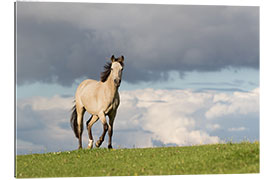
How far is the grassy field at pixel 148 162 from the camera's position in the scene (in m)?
10.3

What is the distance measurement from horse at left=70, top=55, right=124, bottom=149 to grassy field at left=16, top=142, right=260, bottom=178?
147 centimetres

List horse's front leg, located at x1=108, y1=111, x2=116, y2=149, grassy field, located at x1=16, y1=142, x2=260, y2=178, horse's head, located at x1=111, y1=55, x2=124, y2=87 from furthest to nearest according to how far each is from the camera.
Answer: horse's front leg, located at x1=108, y1=111, x2=116, y2=149 → horse's head, located at x1=111, y1=55, x2=124, y2=87 → grassy field, located at x1=16, y1=142, x2=260, y2=178

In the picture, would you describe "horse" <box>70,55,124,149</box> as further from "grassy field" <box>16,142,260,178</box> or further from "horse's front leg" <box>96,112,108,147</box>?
"grassy field" <box>16,142,260,178</box>

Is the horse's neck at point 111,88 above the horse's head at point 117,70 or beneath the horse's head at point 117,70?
beneath

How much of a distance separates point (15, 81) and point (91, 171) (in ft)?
10.3

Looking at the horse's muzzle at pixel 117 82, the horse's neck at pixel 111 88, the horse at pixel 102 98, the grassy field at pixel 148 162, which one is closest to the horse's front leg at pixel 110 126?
the horse at pixel 102 98

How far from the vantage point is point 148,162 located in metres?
11.2

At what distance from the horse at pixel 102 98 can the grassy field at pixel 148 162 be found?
147cm

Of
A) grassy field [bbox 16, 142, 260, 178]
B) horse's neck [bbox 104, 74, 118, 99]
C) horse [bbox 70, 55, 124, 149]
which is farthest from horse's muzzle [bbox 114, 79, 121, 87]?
grassy field [bbox 16, 142, 260, 178]

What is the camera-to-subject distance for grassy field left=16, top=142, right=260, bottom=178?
1033 centimetres

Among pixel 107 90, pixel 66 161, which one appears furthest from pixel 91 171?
pixel 107 90

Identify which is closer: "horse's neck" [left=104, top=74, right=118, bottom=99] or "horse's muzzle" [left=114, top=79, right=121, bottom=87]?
"horse's muzzle" [left=114, top=79, right=121, bottom=87]

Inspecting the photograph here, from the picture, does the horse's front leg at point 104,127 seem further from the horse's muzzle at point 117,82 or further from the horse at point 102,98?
the horse's muzzle at point 117,82
